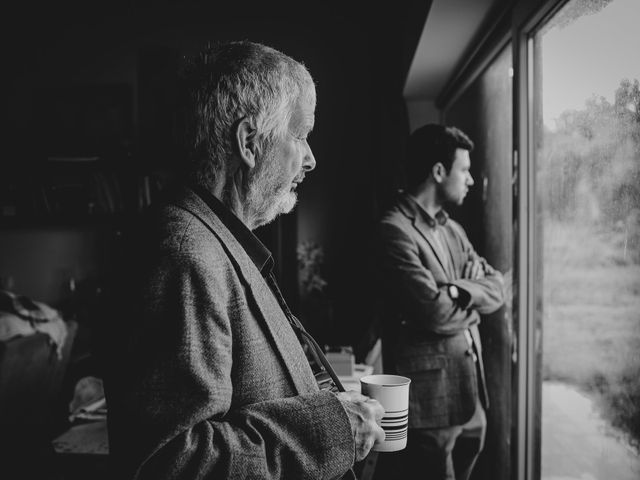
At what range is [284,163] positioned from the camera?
1046 millimetres

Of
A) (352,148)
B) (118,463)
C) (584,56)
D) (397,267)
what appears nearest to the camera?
(118,463)

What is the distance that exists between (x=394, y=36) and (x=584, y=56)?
240cm

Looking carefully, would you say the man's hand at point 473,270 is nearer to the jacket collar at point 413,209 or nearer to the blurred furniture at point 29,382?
the jacket collar at point 413,209

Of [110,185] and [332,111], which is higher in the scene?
[332,111]

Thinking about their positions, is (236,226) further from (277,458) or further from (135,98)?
(135,98)

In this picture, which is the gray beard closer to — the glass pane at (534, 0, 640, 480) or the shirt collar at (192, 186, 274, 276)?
the shirt collar at (192, 186, 274, 276)

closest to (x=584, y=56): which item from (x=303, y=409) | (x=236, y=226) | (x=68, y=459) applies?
(x=236, y=226)

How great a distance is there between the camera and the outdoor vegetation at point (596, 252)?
1.27 metres

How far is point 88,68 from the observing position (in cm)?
428

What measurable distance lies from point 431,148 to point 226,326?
1.50 metres

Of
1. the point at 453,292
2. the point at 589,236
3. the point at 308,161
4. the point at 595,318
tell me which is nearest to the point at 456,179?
the point at 453,292

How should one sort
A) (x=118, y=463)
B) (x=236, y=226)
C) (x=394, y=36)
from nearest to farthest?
(x=118, y=463)
(x=236, y=226)
(x=394, y=36)

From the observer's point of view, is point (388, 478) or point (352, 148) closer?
point (388, 478)

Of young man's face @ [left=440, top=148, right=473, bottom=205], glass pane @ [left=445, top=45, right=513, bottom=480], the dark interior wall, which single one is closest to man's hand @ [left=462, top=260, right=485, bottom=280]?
glass pane @ [left=445, top=45, right=513, bottom=480]
